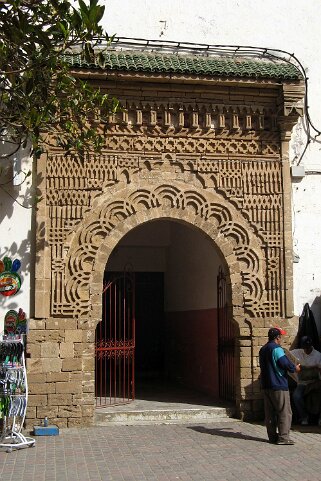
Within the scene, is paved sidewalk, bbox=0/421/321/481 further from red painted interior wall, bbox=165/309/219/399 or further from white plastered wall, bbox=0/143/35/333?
red painted interior wall, bbox=165/309/219/399

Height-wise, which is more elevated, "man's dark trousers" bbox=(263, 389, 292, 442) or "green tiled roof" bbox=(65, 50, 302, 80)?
"green tiled roof" bbox=(65, 50, 302, 80)

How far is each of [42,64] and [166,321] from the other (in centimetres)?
800

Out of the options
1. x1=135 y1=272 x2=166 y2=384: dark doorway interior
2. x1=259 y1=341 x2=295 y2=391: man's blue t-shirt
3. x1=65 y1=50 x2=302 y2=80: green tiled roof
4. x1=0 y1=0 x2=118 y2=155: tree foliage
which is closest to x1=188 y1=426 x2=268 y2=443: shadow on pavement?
x1=259 y1=341 x2=295 y2=391: man's blue t-shirt

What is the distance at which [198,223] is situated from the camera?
31.1ft

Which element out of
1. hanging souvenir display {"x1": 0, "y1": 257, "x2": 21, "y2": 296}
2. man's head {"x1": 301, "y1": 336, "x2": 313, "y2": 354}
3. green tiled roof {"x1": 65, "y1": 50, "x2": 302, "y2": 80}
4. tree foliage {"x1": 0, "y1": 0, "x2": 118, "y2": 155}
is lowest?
man's head {"x1": 301, "y1": 336, "x2": 313, "y2": 354}

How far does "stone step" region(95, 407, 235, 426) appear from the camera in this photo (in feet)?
29.8

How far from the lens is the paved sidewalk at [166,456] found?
6492mm

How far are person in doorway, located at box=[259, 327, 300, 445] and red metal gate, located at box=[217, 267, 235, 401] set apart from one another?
1604mm

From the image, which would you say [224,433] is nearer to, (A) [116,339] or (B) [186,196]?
(A) [116,339]

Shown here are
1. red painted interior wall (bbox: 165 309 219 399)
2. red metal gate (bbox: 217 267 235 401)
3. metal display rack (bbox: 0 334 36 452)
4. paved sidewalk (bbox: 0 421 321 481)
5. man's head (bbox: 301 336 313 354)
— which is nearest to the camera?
paved sidewalk (bbox: 0 421 321 481)

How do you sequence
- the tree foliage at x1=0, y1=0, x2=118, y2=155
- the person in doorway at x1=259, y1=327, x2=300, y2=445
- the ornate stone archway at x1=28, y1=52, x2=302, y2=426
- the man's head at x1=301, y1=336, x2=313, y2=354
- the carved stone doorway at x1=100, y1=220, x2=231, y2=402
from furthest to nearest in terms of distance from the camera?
the carved stone doorway at x1=100, y1=220, x2=231, y2=402, the man's head at x1=301, y1=336, x2=313, y2=354, the ornate stone archway at x1=28, y1=52, x2=302, y2=426, the person in doorway at x1=259, y1=327, x2=300, y2=445, the tree foliage at x1=0, y1=0, x2=118, y2=155

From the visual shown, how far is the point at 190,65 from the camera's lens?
9.40 metres

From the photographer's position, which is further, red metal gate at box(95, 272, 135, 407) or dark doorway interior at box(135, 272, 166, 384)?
dark doorway interior at box(135, 272, 166, 384)

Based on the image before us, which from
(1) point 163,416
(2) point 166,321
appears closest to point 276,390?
(1) point 163,416
